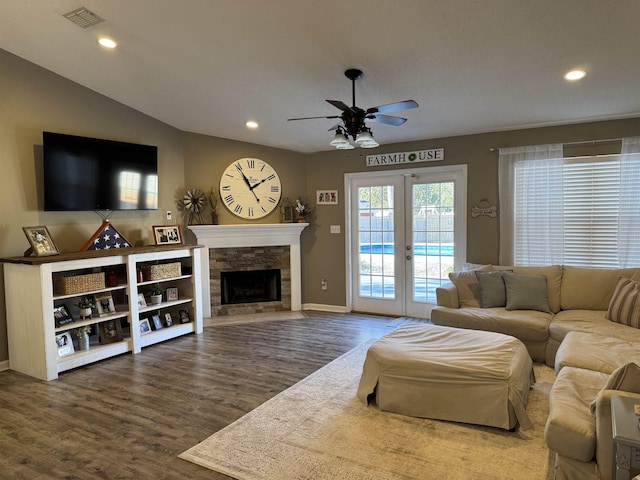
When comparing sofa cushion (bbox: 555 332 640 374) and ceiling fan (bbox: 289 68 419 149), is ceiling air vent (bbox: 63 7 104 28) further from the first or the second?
sofa cushion (bbox: 555 332 640 374)

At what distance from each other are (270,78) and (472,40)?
1835 mm

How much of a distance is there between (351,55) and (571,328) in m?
3.06

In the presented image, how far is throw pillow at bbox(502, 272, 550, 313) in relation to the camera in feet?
13.7

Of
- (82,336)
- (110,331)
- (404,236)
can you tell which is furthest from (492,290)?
(82,336)

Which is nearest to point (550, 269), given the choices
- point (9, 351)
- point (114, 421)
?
point (114, 421)

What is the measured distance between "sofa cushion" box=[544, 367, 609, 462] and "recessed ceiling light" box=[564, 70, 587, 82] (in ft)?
8.39

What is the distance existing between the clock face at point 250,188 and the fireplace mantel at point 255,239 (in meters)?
0.27

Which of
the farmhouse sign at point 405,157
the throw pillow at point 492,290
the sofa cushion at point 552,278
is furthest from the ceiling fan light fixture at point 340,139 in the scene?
the sofa cushion at point 552,278

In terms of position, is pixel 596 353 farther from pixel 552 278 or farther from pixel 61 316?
pixel 61 316

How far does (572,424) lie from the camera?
1.98 meters

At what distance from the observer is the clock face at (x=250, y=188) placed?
19.4 feet

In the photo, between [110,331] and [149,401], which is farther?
[110,331]

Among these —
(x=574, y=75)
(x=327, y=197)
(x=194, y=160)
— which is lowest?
(x=327, y=197)

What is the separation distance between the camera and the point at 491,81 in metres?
3.67
